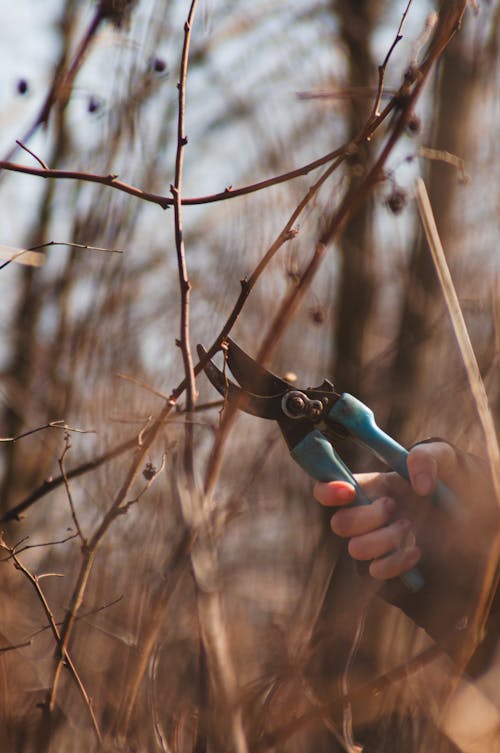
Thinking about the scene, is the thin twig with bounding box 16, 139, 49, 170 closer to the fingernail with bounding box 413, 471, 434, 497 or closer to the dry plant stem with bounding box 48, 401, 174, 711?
the dry plant stem with bounding box 48, 401, 174, 711

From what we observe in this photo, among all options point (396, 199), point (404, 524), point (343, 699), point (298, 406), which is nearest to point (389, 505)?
point (404, 524)

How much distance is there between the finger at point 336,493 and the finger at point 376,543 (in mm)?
Answer: 76

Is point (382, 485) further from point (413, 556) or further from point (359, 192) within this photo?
point (359, 192)

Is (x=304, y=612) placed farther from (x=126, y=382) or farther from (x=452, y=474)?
(x=126, y=382)

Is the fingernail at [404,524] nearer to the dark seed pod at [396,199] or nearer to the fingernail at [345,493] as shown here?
the fingernail at [345,493]

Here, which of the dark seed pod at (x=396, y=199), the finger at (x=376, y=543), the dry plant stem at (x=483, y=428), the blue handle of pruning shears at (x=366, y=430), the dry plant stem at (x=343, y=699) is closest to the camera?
the dry plant stem at (x=483, y=428)

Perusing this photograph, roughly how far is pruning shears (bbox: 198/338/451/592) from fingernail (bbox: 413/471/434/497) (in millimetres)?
67

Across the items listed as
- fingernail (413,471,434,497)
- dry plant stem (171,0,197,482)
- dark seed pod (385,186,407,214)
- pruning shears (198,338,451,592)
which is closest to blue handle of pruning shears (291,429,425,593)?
pruning shears (198,338,451,592)

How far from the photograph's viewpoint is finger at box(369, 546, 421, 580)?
155 centimetres

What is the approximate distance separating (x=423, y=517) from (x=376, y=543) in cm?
14

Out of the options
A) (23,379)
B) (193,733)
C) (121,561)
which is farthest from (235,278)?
(23,379)

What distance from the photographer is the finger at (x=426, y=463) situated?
1558 millimetres

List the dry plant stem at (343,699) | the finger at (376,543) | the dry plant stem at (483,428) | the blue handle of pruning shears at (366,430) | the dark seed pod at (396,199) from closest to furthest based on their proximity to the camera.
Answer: the dry plant stem at (483,428) < the dry plant stem at (343,699) < the finger at (376,543) < the blue handle of pruning shears at (366,430) < the dark seed pod at (396,199)

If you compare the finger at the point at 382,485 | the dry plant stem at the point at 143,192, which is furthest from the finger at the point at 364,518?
the dry plant stem at the point at 143,192
